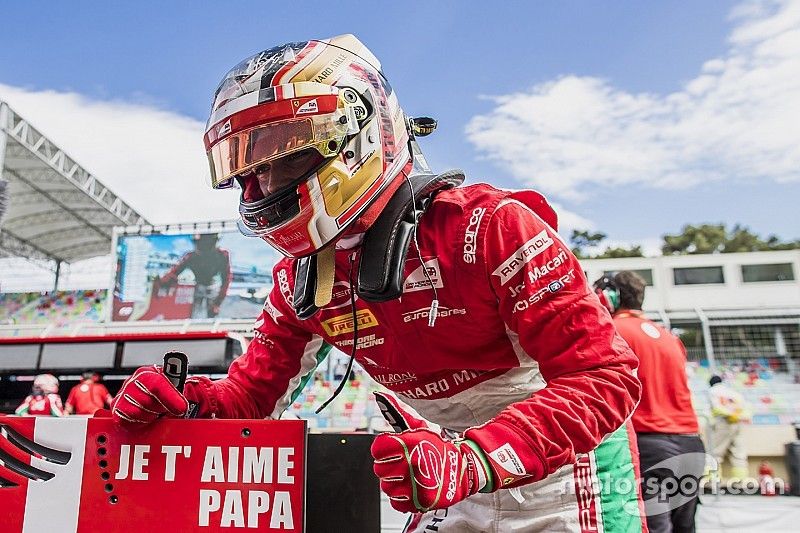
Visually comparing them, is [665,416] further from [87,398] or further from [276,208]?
[87,398]

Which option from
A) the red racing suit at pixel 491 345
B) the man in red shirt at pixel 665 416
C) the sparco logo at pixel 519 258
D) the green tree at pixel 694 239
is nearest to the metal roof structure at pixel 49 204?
the man in red shirt at pixel 665 416

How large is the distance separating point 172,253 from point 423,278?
17.4 m

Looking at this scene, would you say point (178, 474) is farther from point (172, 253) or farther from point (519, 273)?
point (172, 253)

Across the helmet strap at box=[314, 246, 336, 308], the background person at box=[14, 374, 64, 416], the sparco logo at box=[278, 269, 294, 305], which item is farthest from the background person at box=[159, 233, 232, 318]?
the helmet strap at box=[314, 246, 336, 308]

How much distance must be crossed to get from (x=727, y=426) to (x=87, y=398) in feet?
25.7

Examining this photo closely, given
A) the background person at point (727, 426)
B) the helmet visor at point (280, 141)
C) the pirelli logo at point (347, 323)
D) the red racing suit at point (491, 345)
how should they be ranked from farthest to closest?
the background person at point (727, 426), the pirelli logo at point (347, 323), the helmet visor at point (280, 141), the red racing suit at point (491, 345)

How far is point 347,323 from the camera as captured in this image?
1.37 meters

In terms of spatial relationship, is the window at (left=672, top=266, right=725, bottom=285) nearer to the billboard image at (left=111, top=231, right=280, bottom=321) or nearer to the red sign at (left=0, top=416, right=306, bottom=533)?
the billboard image at (left=111, top=231, right=280, bottom=321)

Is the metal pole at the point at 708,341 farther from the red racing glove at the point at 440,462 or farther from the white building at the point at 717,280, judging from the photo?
the red racing glove at the point at 440,462

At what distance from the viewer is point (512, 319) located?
111cm

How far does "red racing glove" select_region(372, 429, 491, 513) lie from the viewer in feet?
2.68

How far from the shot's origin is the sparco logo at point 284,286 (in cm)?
154

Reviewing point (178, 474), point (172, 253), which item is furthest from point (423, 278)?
point (172, 253)

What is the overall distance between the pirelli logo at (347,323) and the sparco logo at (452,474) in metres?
0.48
